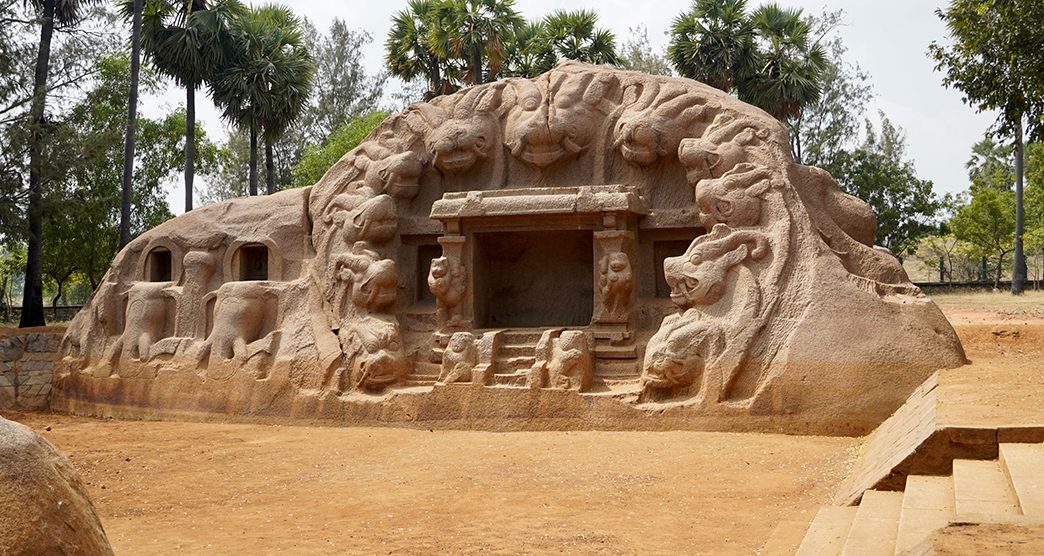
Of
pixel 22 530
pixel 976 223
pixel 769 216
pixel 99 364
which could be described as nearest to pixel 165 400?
pixel 99 364

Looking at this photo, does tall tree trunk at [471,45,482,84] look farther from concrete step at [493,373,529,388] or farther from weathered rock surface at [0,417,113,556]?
weathered rock surface at [0,417,113,556]

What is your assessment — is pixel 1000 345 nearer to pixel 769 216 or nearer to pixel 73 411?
pixel 769 216

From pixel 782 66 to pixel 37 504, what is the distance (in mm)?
22921

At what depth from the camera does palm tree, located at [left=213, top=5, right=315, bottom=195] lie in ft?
71.3

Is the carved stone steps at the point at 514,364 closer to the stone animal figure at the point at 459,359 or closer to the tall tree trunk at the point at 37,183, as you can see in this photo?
the stone animal figure at the point at 459,359

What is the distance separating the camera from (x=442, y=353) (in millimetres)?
11336

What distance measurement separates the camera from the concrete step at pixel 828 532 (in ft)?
16.3

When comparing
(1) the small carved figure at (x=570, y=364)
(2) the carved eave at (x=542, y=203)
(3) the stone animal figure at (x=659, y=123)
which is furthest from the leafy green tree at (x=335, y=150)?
(1) the small carved figure at (x=570, y=364)

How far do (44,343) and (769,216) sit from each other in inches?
414

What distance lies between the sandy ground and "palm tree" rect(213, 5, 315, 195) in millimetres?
12209

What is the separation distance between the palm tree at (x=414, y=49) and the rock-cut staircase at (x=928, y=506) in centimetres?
1995

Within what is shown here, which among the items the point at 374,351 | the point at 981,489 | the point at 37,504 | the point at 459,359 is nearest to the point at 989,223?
the point at 459,359

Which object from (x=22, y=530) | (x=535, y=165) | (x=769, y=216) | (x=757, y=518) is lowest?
(x=757, y=518)

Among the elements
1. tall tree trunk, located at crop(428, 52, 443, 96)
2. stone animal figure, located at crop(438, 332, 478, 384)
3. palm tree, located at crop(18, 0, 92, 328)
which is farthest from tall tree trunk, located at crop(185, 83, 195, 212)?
stone animal figure, located at crop(438, 332, 478, 384)
